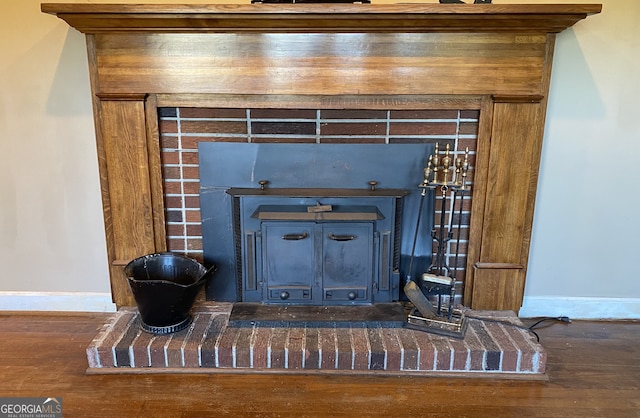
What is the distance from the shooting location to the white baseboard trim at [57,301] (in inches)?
91.1

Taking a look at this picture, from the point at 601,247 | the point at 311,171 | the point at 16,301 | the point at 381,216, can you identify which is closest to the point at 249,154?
the point at 311,171

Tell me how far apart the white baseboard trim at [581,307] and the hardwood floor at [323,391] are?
0.28 metres

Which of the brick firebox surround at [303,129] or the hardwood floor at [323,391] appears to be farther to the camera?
the brick firebox surround at [303,129]

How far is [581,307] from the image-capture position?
230 centimetres

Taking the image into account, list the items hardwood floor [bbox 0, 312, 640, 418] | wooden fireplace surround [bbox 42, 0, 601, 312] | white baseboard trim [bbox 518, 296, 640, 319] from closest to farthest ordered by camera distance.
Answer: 1. hardwood floor [bbox 0, 312, 640, 418]
2. wooden fireplace surround [bbox 42, 0, 601, 312]
3. white baseboard trim [bbox 518, 296, 640, 319]

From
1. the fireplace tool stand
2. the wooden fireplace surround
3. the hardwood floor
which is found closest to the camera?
the hardwood floor

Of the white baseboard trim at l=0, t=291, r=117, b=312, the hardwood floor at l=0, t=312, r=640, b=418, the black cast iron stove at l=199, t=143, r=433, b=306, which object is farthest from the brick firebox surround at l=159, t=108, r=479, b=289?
the white baseboard trim at l=0, t=291, r=117, b=312

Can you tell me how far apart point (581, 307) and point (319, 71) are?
1747mm

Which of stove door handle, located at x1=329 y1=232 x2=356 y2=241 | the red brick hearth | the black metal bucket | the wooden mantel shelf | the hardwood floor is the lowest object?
the hardwood floor

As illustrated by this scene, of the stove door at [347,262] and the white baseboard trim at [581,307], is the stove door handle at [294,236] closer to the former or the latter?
the stove door at [347,262]

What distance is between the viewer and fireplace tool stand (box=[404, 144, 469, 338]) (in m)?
1.95

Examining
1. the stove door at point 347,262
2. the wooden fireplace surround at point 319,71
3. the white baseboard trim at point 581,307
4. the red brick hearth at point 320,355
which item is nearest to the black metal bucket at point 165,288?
the red brick hearth at point 320,355

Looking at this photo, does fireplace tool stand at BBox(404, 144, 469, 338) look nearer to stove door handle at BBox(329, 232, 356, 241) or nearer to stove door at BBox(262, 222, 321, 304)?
stove door handle at BBox(329, 232, 356, 241)

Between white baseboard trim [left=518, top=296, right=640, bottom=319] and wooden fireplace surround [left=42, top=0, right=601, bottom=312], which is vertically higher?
wooden fireplace surround [left=42, top=0, right=601, bottom=312]
